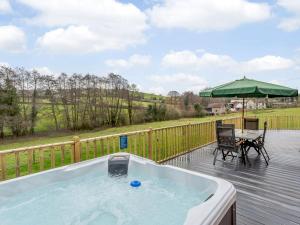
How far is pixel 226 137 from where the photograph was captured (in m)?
4.53

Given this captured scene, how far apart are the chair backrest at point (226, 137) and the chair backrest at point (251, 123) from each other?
2091mm

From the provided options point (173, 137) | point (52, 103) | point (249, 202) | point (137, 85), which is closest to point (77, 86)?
point (52, 103)

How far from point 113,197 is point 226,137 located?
2858 mm

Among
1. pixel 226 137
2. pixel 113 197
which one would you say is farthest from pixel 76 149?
pixel 226 137

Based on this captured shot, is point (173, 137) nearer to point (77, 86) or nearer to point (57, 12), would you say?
point (57, 12)

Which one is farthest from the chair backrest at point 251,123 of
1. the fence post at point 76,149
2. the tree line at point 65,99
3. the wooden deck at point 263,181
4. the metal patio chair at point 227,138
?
the tree line at point 65,99

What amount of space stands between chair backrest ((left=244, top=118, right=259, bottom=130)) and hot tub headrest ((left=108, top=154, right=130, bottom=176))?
14.5 ft

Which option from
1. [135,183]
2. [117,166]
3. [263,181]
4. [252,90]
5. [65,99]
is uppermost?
[65,99]

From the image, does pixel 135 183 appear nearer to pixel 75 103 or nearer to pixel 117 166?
pixel 117 166

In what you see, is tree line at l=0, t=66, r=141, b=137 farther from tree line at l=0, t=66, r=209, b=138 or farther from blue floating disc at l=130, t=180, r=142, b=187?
blue floating disc at l=130, t=180, r=142, b=187

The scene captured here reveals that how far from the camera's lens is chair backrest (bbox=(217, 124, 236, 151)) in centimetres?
439

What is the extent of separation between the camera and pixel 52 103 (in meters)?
15.8

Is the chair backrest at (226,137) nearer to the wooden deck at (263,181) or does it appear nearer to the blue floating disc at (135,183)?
the wooden deck at (263,181)

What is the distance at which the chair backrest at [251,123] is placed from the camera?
6.12 m
